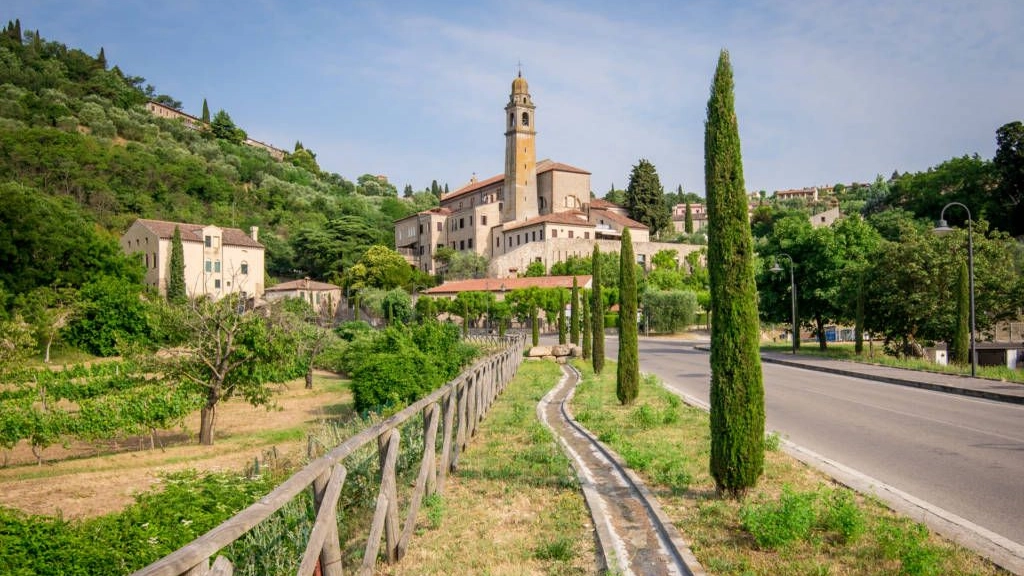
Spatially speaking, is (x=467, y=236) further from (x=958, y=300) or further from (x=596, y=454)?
(x=596, y=454)

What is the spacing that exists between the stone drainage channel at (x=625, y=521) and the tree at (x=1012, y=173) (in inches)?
2558

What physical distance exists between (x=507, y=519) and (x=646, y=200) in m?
87.1

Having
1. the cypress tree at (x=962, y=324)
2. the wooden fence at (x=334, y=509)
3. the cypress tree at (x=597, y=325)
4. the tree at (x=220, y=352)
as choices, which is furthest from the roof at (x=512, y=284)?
the wooden fence at (x=334, y=509)

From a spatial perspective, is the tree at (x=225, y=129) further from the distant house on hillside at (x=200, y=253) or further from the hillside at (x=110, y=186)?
the distant house on hillside at (x=200, y=253)

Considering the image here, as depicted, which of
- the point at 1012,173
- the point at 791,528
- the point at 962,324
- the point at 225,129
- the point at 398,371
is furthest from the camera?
the point at 225,129

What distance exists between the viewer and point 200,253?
6594cm

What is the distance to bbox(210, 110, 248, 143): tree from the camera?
149 metres

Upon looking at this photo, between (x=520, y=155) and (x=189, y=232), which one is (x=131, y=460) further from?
(x=520, y=155)

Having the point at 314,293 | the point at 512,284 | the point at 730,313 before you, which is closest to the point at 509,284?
the point at 512,284

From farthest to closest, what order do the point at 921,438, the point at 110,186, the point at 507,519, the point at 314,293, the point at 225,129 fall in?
1. the point at 225,129
2. the point at 110,186
3. the point at 314,293
4. the point at 921,438
5. the point at 507,519

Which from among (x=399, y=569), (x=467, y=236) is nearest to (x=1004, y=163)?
(x=467, y=236)

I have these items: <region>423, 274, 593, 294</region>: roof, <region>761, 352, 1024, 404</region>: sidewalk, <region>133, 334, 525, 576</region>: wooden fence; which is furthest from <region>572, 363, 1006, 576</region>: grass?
<region>423, 274, 593, 294</region>: roof

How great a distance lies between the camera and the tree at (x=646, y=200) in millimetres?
89750

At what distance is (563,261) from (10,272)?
52.5 meters
